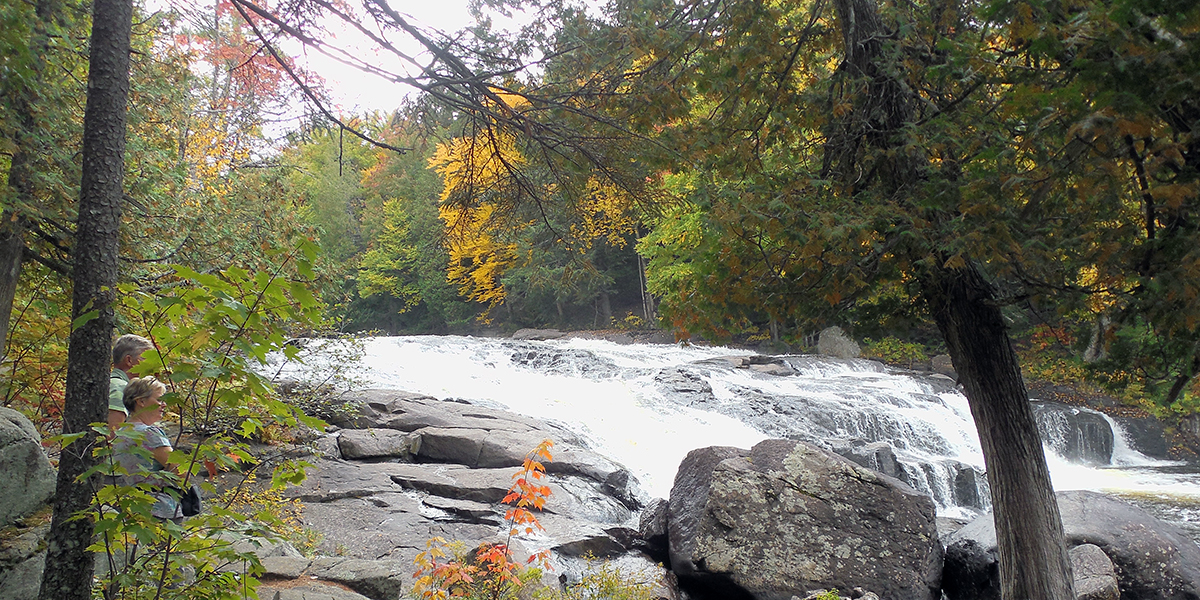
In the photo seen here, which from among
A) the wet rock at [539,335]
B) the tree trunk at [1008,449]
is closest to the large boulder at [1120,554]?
the tree trunk at [1008,449]

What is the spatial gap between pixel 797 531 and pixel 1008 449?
6.38ft

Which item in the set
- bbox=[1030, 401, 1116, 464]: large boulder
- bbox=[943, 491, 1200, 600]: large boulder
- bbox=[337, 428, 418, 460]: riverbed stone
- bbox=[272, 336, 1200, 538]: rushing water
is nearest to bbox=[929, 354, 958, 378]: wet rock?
bbox=[272, 336, 1200, 538]: rushing water

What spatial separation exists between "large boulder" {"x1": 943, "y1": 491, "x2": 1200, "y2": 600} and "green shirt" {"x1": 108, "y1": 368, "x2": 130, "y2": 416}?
7109 millimetres

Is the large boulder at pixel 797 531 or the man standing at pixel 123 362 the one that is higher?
the man standing at pixel 123 362

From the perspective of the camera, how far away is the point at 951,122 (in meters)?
4.17

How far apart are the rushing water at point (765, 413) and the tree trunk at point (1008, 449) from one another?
505cm

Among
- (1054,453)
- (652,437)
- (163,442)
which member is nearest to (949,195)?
(163,442)

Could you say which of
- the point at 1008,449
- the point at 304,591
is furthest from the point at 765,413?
the point at 304,591

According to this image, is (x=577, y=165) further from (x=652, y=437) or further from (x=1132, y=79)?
(x=652, y=437)

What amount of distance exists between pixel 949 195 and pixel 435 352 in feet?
50.9

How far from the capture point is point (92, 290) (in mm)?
2863

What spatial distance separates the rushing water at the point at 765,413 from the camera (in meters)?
10.6

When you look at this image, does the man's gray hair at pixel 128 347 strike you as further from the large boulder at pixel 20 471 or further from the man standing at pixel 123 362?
the large boulder at pixel 20 471

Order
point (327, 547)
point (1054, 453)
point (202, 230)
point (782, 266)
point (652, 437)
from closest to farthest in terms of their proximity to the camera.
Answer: point (782, 266) < point (327, 547) < point (202, 230) < point (652, 437) < point (1054, 453)
